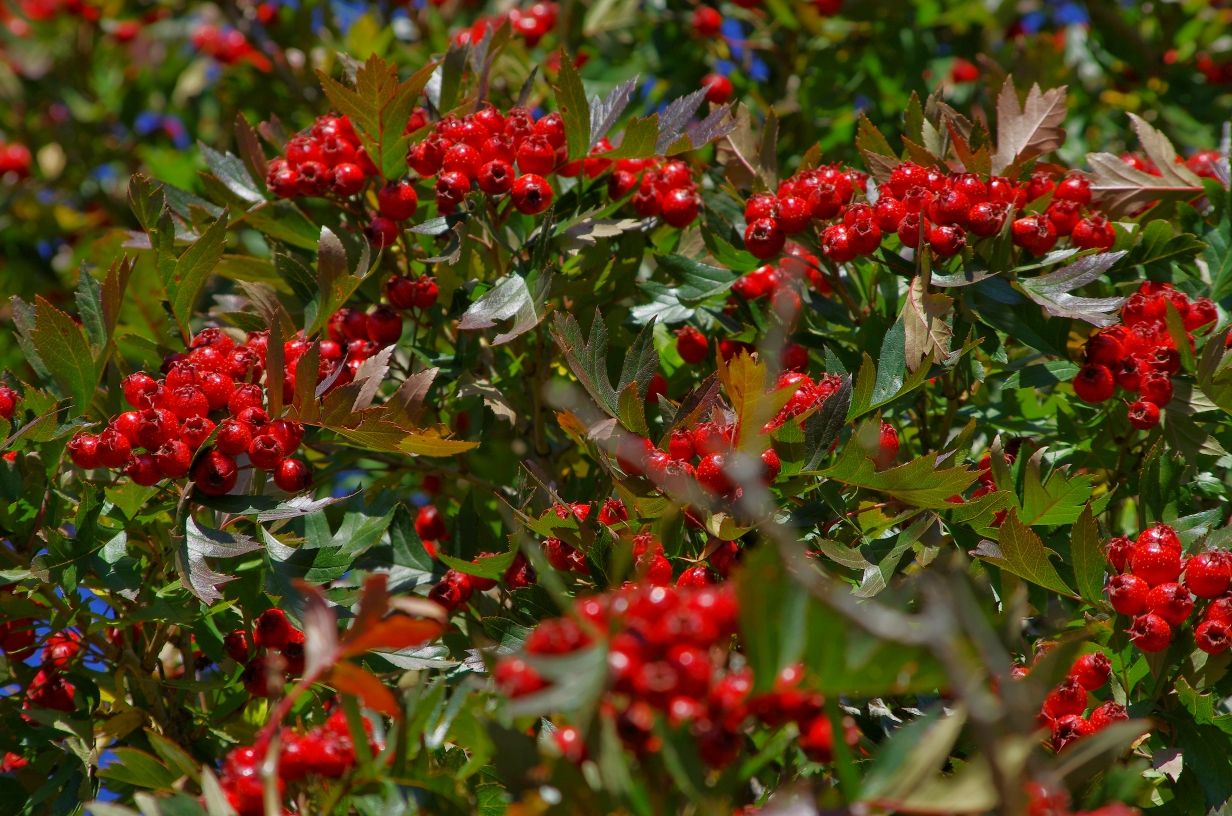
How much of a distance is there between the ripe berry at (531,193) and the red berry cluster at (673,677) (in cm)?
110

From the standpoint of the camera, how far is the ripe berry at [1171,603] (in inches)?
67.1

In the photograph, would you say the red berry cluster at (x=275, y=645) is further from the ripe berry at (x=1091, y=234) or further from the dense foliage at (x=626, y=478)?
the ripe berry at (x=1091, y=234)

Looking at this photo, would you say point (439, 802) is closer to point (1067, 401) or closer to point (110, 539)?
point (110, 539)

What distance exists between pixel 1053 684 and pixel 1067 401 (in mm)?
1190

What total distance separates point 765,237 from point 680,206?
253 millimetres

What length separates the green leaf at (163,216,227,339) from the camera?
2.04 metres

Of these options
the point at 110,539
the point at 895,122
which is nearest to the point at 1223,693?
the point at 110,539

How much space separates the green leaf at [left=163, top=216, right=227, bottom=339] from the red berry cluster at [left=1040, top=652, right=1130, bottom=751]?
1.47 metres

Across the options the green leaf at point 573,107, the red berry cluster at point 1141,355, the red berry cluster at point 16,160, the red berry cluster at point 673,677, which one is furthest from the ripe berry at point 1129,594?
the red berry cluster at point 16,160

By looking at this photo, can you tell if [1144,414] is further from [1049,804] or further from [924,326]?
[1049,804]

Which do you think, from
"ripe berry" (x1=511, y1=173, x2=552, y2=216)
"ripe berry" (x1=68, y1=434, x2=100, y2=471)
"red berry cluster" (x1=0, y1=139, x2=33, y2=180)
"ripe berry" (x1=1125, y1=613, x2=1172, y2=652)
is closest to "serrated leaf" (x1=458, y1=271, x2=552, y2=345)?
"ripe berry" (x1=511, y1=173, x2=552, y2=216)

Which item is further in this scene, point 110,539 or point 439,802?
point 110,539

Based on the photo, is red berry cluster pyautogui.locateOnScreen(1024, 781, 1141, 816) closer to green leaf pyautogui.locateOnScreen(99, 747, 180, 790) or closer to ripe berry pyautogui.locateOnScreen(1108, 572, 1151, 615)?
ripe berry pyautogui.locateOnScreen(1108, 572, 1151, 615)

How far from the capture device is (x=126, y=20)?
4777 mm
